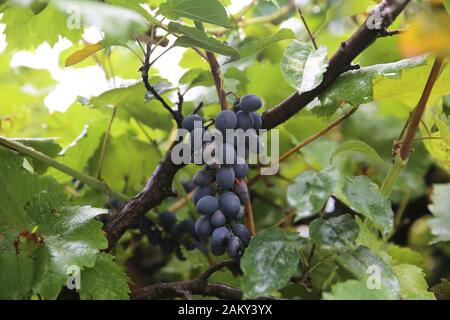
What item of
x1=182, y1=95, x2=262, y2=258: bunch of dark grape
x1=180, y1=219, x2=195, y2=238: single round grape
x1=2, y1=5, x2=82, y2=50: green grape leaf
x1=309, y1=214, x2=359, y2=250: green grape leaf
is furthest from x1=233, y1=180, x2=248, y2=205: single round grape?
x1=2, y1=5, x2=82, y2=50: green grape leaf

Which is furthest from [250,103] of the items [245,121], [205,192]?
[205,192]

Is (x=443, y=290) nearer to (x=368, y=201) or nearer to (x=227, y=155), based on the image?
(x=368, y=201)

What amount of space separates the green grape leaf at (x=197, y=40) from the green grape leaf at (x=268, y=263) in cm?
23

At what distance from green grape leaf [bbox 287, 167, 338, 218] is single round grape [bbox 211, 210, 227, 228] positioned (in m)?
0.13

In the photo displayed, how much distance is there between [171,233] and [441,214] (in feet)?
1.62

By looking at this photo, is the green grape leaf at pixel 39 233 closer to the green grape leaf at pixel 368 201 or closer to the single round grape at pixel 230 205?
the single round grape at pixel 230 205

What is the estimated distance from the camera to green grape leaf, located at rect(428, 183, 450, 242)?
3.19 ft

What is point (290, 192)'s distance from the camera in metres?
0.61

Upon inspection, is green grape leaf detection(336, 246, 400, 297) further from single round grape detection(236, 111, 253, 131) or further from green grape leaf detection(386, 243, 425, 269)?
green grape leaf detection(386, 243, 425, 269)

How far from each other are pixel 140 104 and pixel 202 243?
0.86 feet

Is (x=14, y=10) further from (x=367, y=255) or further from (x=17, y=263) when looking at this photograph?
(x=367, y=255)

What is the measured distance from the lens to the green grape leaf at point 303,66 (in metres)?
0.64

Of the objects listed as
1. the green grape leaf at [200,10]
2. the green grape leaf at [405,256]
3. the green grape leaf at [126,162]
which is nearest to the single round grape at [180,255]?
the green grape leaf at [126,162]
